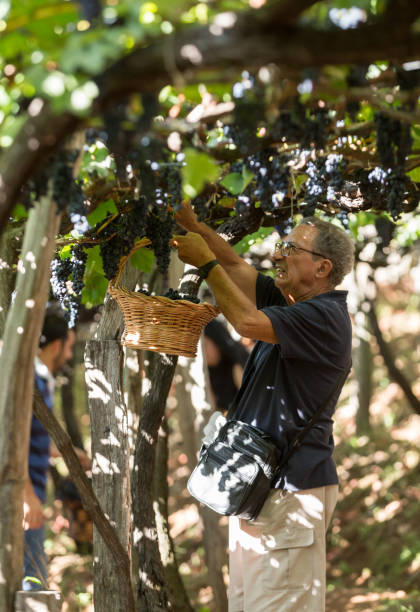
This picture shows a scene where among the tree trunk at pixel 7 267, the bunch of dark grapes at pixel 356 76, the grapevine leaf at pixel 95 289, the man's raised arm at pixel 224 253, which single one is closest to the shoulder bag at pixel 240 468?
the man's raised arm at pixel 224 253

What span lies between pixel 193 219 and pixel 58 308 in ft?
11.0

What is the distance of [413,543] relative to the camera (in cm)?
729

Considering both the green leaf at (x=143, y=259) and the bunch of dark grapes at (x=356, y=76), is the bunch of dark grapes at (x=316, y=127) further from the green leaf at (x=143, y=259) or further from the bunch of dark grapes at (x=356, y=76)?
the green leaf at (x=143, y=259)

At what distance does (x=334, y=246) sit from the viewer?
325 cm

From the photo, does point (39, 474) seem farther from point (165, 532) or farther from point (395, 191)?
point (395, 191)

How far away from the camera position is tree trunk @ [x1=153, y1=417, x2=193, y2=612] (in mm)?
4566

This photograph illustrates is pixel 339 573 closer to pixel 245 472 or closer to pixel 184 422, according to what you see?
pixel 184 422

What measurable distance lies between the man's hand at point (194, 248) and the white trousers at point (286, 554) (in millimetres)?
1009

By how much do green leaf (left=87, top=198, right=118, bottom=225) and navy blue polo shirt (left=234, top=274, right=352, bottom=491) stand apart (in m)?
0.72

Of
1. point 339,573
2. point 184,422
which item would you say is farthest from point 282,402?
point 339,573

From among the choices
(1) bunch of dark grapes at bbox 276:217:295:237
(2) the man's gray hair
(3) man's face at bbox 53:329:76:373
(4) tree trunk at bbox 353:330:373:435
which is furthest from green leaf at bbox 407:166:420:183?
(4) tree trunk at bbox 353:330:373:435

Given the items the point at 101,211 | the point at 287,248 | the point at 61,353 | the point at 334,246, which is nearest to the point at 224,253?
the point at 287,248

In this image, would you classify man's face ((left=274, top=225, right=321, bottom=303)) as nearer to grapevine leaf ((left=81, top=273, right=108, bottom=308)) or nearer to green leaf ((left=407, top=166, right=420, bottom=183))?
green leaf ((left=407, top=166, right=420, bottom=183))

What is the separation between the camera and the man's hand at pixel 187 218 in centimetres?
304
